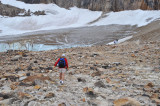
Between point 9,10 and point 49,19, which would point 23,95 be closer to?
point 49,19

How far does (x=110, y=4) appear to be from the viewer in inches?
2420

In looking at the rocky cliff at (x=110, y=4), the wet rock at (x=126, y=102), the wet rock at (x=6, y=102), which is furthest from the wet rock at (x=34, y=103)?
the rocky cliff at (x=110, y=4)

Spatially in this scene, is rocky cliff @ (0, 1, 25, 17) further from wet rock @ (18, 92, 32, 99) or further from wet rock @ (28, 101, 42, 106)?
wet rock @ (28, 101, 42, 106)

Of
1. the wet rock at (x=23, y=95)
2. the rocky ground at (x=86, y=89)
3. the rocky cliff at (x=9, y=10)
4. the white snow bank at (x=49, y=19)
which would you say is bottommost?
the rocky ground at (x=86, y=89)

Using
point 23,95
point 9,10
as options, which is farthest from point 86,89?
point 9,10

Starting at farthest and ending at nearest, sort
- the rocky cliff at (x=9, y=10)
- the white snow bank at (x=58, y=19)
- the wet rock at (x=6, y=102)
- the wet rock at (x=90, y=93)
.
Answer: the rocky cliff at (x=9, y=10)
the white snow bank at (x=58, y=19)
the wet rock at (x=90, y=93)
the wet rock at (x=6, y=102)

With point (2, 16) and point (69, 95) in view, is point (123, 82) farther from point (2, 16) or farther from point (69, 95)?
point (2, 16)

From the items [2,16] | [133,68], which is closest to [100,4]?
[2,16]

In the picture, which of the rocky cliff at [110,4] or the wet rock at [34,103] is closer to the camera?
the wet rock at [34,103]

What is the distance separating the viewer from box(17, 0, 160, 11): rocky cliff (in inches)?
1895

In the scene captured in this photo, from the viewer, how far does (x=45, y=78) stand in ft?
19.1

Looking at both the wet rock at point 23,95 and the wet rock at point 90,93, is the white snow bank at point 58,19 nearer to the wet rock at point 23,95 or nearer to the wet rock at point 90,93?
the wet rock at point 90,93

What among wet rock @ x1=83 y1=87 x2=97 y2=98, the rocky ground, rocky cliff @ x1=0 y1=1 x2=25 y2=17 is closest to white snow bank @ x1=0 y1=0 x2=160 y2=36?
rocky cliff @ x1=0 y1=1 x2=25 y2=17

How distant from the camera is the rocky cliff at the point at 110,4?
48.1 meters
